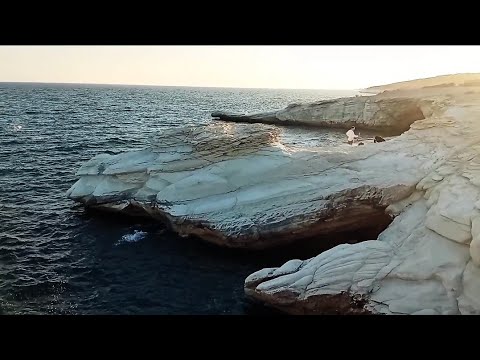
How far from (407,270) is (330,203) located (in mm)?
5482

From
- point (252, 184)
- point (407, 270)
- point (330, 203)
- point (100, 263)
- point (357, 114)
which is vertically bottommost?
point (100, 263)

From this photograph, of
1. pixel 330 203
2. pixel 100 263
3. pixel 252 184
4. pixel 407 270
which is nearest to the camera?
pixel 407 270

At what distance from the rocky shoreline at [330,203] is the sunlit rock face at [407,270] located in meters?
0.04

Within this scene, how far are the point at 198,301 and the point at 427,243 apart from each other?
27.8ft

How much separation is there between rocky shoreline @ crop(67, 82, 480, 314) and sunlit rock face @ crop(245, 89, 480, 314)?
0.12 ft

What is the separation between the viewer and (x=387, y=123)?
48.3 m

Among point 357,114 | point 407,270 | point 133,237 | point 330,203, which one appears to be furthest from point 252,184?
point 357,114

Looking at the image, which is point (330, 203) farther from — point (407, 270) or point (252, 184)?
point (407, 270)

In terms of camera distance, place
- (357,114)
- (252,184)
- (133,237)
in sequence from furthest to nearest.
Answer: (357,114)
(252,184)
(133,237)

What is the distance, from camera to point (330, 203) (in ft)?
59.0

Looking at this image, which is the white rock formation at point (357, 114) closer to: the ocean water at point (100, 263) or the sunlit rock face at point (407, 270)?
the sunlit rock face at point (407, 270)

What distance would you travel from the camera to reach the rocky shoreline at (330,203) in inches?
509

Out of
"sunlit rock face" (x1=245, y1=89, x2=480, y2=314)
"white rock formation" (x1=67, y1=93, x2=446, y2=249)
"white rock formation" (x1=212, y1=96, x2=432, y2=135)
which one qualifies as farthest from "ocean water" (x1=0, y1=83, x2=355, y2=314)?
"white rock formation" (x1=212, y1=96, x2=432, y2=135)
